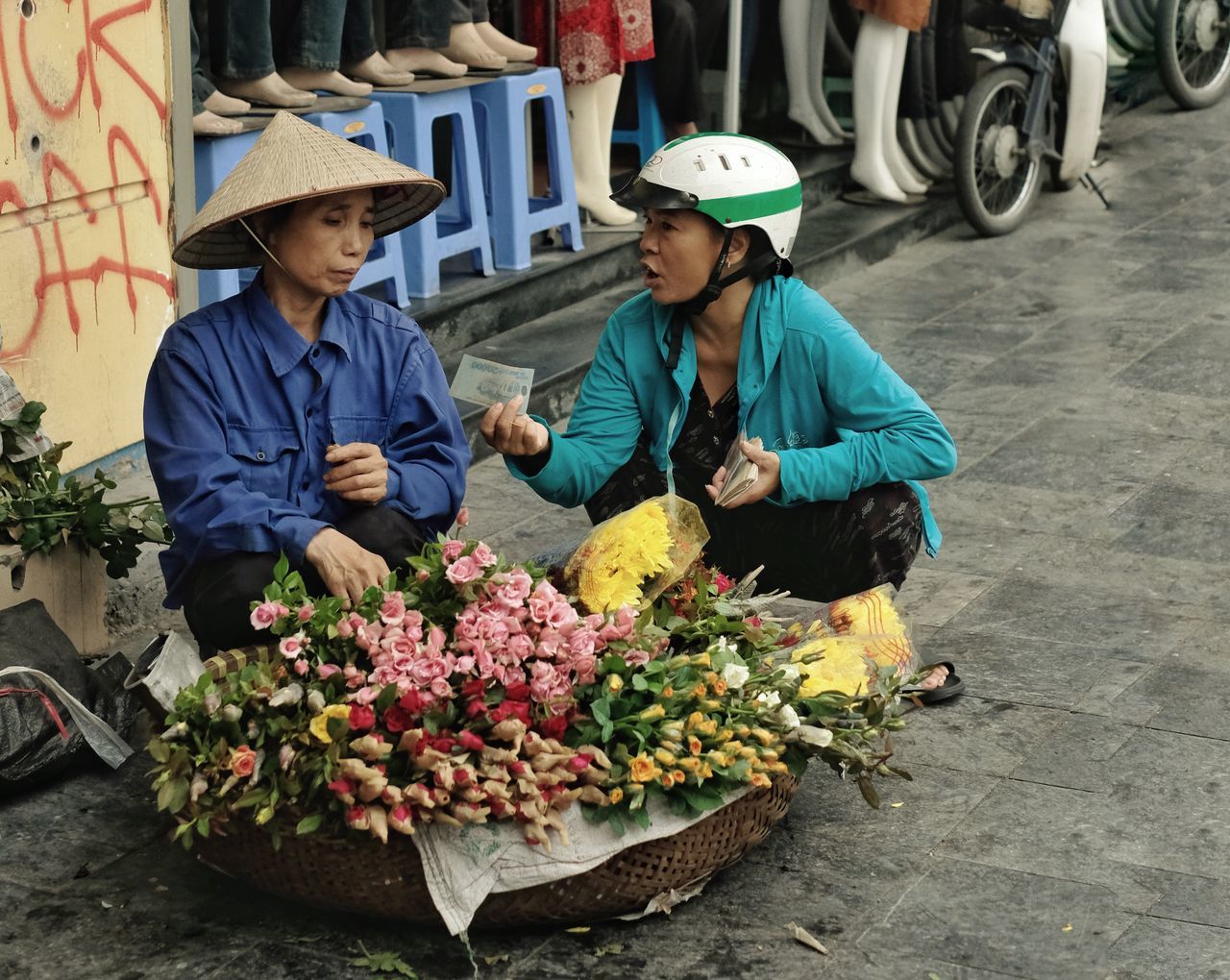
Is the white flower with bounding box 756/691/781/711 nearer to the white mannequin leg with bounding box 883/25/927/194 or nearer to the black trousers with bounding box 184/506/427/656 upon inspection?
the black trousers with bounding box 184/506/427/656

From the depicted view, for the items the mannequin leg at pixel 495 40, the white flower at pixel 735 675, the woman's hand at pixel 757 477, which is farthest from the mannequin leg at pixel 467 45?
the white flower at pixel 735 675

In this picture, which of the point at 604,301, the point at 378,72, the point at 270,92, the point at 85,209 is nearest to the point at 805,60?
the point at 604,301

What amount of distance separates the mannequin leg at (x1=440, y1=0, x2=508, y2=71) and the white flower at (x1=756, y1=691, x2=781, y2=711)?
371 centimetres

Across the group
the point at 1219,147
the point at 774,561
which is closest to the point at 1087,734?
the point at 774,561

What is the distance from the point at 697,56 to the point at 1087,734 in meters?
4.40

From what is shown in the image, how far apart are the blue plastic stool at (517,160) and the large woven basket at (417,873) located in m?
3.70

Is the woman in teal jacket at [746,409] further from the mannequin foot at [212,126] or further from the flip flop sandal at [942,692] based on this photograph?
the mannequin foot at [212,126]

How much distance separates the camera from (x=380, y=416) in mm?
3600

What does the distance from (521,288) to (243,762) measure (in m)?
3.76

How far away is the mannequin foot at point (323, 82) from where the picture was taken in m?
5.68

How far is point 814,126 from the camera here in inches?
334

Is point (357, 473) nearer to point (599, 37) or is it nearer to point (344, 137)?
point (344, 137)

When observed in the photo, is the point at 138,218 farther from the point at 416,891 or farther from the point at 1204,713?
the point at 1204,713

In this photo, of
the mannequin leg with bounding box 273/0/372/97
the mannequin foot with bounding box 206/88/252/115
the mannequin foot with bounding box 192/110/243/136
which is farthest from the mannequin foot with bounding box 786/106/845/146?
the mannequin foot with bounding box 192/110/243/136
